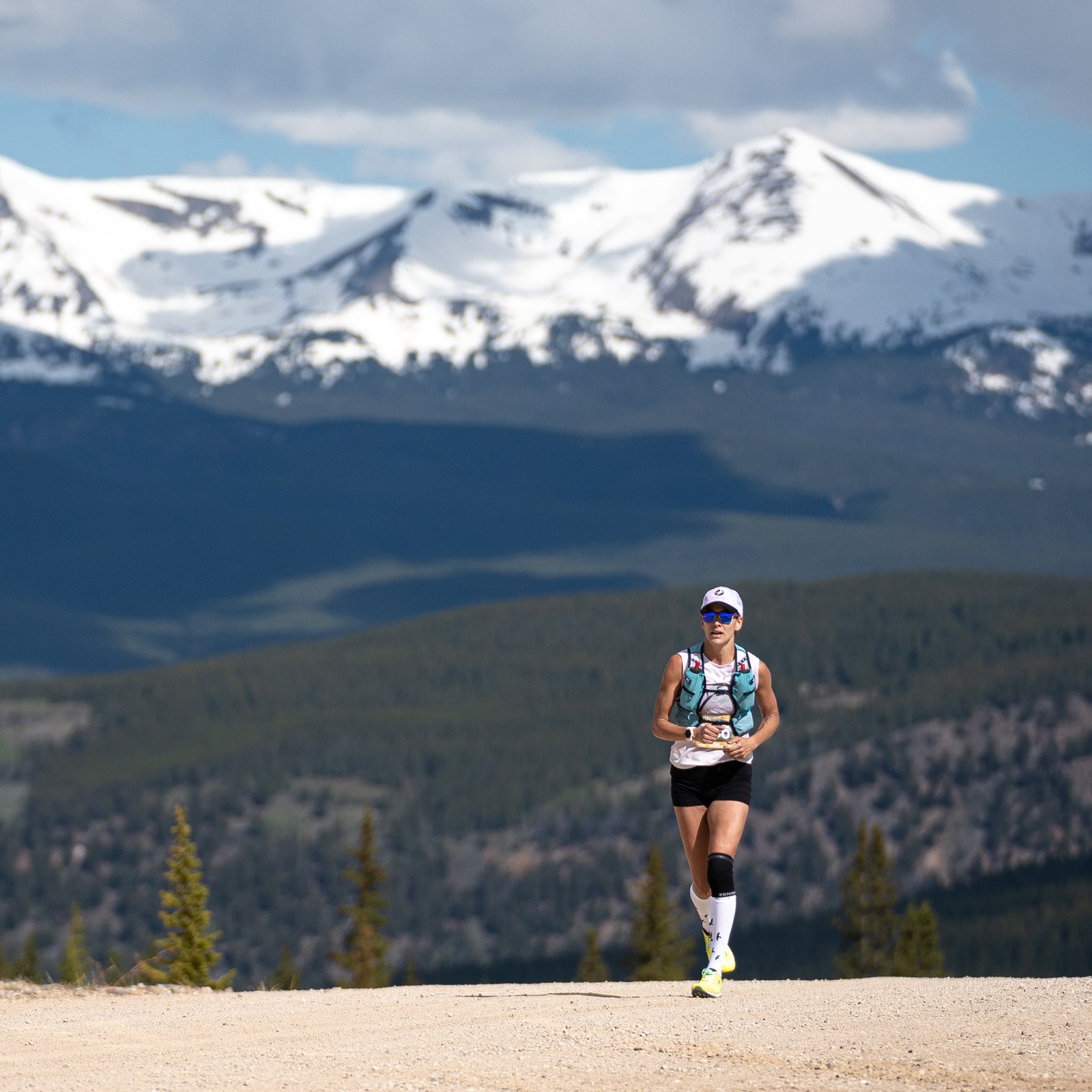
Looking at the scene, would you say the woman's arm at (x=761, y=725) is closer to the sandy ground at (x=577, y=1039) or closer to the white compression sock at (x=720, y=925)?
the white compression sock at (x=720, y=925)

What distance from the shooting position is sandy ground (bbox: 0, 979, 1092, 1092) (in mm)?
22266

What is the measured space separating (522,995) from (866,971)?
339ft

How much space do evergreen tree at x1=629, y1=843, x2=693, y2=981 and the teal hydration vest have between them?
76.5 metres

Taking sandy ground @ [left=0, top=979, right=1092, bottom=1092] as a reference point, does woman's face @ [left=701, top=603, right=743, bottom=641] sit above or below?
above

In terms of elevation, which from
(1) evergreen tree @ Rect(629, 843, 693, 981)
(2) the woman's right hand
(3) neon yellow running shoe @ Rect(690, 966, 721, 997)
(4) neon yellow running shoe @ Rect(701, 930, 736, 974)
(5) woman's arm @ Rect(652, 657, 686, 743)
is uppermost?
(5) woman's arm @ Rect(652, 657, 686, 743)

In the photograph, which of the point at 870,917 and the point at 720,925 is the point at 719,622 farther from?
the point at 870,917

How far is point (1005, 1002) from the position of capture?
88.6 ft

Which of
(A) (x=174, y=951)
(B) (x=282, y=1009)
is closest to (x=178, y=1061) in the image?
(B) (x=282, y=1009)

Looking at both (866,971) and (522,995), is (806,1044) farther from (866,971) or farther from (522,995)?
(866,971)

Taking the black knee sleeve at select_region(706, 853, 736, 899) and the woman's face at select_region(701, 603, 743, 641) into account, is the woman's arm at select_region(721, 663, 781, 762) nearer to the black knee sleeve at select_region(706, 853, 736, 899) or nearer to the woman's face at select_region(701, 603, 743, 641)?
the woman's face at select_region(701, 603, 743, 641)

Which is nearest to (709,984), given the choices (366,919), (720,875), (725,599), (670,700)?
(720,875)

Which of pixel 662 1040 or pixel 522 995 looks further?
pixel 522 995

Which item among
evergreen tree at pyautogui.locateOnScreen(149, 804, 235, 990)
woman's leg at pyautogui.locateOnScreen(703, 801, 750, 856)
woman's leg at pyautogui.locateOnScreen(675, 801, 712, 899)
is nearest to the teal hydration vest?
woman's leg at pyautogui.locateOnScreen(703, 801, 750, 856)

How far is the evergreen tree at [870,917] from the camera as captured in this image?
121 meters
